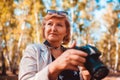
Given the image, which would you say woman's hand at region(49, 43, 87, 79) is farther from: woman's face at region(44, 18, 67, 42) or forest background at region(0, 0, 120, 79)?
forest background at region(0, 0, 120, 79)

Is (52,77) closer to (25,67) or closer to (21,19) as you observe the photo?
(25,67)

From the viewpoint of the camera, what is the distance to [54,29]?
1.90m

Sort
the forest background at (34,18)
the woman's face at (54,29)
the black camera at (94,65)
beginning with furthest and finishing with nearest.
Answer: the forest background at (34,18), the woman's face at (54,29), the black camera at (94,65)

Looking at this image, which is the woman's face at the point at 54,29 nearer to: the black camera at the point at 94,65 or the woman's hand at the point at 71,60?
the black camera at the point at 94,65

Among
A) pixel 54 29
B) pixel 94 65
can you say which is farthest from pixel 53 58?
pixel 94 65

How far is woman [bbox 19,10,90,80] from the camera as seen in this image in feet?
4.28

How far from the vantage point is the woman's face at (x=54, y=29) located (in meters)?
1.92

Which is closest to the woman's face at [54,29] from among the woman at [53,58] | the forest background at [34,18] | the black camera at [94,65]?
the woman at [53,58]

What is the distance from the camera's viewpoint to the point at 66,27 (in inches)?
82.7

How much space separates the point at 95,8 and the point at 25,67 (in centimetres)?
3758

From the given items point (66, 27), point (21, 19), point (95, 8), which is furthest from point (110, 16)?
point (66, 27)

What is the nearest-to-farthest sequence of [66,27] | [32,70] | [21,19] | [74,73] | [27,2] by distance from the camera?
[32,70], [74,73], [66,27], [27,2], [21,19]

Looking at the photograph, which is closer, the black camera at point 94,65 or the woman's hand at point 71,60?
the woman's hand at point 71,60

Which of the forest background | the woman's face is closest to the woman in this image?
the woman's face
